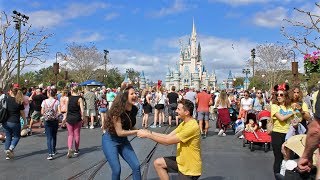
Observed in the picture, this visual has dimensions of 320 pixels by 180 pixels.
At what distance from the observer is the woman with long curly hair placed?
19.5 feet

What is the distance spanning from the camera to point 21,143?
12992 mm

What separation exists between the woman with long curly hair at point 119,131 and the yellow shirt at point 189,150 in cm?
77

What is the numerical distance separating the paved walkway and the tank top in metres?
0.94

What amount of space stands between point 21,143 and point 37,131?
326cm

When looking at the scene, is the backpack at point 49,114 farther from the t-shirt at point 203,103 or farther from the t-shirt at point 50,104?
the t-shirt at point 203,103

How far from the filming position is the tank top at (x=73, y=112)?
33.7 feet

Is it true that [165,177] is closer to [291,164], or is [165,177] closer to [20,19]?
[291,164]

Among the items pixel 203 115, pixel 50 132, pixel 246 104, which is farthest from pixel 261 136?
pixel 50 132

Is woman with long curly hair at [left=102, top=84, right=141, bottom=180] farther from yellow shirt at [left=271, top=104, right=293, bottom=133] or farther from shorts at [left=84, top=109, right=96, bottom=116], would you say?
shorts at [left=84, top=109, right=96, bottom=116]

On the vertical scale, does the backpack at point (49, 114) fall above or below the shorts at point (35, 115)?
above

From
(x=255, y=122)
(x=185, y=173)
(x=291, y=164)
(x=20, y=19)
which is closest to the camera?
(x=291, y=164)

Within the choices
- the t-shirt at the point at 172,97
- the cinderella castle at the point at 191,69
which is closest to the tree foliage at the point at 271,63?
the t-shirt at the point at 172,97

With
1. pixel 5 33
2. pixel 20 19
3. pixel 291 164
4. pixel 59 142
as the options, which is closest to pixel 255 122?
pixel 59 142

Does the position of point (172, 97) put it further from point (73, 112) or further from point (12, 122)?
point (12, 122)
